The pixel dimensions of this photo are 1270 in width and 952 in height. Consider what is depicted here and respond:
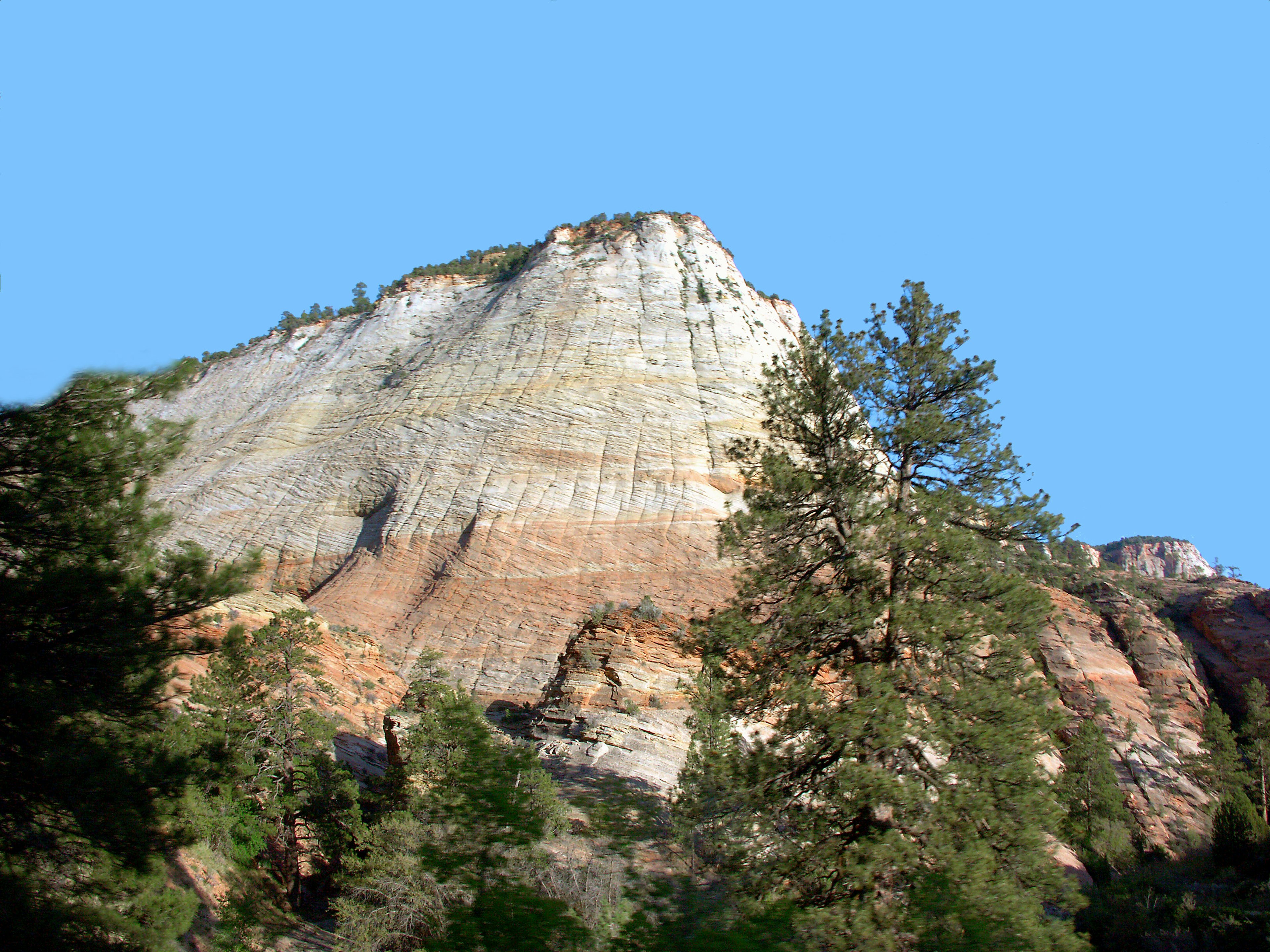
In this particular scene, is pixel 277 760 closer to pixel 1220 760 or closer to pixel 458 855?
pixel 458 855

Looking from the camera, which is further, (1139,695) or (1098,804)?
(1139,695)

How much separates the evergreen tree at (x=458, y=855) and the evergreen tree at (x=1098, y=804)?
24118 millimetres

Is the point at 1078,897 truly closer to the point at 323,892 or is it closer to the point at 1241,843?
the point at 323,892

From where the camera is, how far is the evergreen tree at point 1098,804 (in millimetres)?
29359

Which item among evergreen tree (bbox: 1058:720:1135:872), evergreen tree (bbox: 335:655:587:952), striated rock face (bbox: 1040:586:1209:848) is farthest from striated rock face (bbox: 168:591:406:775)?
striated rock face (bbox: 1040:586:1209:848)

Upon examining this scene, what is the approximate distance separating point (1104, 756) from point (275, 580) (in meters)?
36.1

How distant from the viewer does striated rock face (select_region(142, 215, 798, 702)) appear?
33312 millimetres

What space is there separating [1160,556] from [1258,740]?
11159 centimetres

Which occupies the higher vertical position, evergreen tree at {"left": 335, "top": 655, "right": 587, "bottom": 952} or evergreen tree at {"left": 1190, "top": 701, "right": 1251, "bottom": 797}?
evergreen tree at {"left": 1190, "top": 701, "right": 1251, "bottom": 797}

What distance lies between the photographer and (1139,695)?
41500 mm

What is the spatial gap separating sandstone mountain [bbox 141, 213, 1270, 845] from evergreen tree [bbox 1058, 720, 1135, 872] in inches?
144

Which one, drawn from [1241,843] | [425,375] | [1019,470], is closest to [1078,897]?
[1019,470]

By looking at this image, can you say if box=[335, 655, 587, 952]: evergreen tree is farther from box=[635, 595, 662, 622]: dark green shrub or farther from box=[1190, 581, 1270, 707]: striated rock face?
box=[1190, 581, 1270, 707]: striated rock face

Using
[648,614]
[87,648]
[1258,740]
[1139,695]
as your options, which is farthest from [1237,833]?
[87,648]
